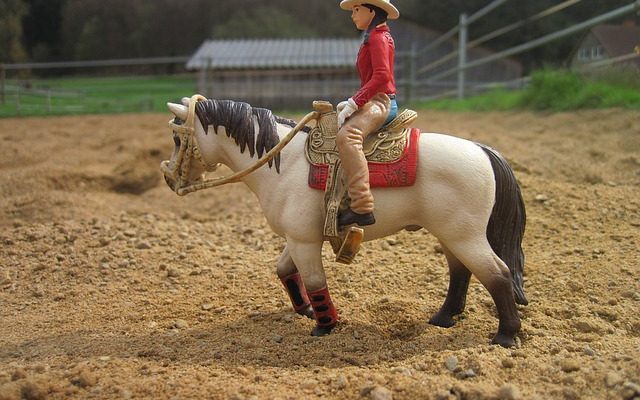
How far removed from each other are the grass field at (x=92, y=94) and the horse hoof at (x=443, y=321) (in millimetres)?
12079

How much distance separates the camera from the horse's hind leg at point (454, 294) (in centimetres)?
304

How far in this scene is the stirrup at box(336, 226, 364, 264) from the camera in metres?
2.69

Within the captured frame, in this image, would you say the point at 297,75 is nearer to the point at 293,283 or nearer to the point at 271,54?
the point at 271,54

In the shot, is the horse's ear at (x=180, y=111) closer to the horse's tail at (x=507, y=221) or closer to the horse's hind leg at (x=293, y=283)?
the horse's hind leg at (x=293, y=283)

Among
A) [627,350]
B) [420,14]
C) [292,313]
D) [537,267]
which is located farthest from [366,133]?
[420,14]

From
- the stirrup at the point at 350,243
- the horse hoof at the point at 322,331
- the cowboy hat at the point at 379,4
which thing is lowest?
the horse hoof at the point at 322,331

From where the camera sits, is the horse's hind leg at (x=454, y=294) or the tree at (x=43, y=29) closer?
the horse's hind leg at (x=454, y=294)

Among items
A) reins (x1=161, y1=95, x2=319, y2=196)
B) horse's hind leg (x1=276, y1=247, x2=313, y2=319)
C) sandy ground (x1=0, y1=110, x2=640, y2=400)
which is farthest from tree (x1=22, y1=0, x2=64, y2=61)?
horse's hind leg (x1=276, y1=247, x2=313, y2=319)

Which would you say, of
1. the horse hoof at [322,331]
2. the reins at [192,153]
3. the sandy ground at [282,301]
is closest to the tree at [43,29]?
the sandy ground at [282,301]

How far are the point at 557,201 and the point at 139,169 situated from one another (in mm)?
5012

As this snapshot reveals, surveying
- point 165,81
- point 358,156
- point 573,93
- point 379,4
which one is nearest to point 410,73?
point 165,81

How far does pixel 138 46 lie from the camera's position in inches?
620

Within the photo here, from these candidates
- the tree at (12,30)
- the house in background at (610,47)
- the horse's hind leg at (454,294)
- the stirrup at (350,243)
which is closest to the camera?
the stirrup at (350,243)

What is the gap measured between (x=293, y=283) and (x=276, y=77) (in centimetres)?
1240
